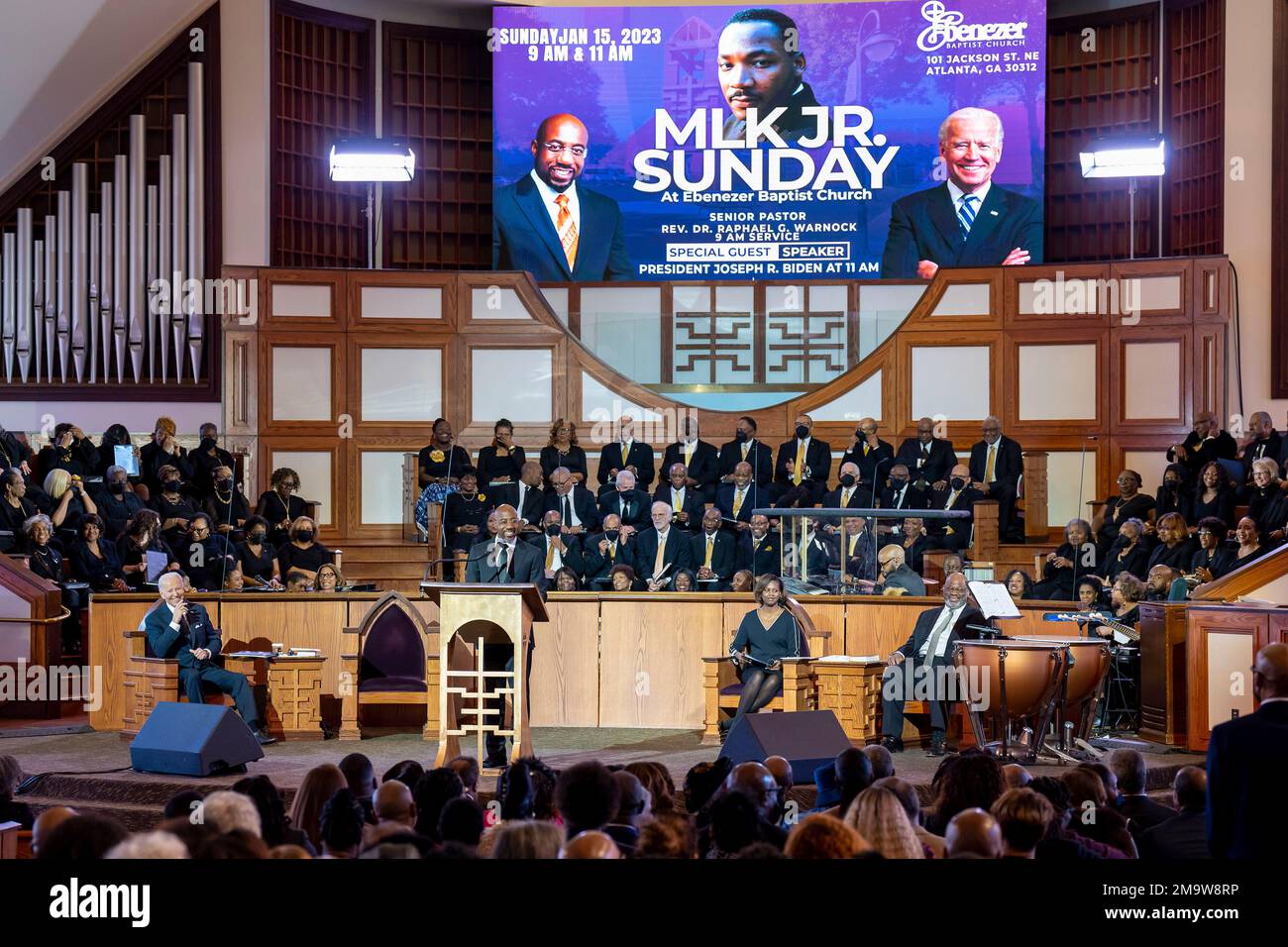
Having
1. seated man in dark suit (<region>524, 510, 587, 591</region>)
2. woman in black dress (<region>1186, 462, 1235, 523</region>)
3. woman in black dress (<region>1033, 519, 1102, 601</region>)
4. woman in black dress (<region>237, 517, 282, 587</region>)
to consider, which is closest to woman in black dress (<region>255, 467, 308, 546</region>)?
woman in black dress (<region>237, 517, 282, 587</region>)

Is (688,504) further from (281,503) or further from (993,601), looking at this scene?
(993,601)

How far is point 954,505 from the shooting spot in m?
13.0

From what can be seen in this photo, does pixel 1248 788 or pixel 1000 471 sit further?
pixel 1000 471

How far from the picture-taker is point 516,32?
1644 cm

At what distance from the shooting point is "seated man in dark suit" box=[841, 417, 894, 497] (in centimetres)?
1341

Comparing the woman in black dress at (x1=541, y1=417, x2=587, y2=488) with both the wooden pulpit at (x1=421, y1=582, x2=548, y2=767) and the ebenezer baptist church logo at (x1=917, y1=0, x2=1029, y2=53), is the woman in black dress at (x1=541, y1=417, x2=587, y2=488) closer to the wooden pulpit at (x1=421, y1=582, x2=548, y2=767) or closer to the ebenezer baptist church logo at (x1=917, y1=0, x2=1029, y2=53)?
the wooden pulpit at (x1=421, y1=582, x2=548, y2=767)

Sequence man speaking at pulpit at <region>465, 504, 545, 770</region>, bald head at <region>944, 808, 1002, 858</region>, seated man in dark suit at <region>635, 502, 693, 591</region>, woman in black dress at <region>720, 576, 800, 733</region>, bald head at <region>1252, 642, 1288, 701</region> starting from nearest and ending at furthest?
bald head at <region>944, 808, 1002, 858</region> < bald head at <region>1252, 642, 1288, 701</region> < man speaking at pulpit at <region>465, 504, 545, 770</region> < woman in black dress at <region>720, 576, 800, 733</region> < seated man in dark suit at <region>635, 502, 693, 591</region>

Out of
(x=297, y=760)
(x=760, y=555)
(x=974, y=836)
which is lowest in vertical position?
(x=297, y=760)

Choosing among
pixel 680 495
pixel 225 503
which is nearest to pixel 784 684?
pixel 680 495

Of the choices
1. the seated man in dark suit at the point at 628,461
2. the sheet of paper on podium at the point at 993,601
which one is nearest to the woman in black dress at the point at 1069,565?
the sheet of paper on podium at the point at 993,601

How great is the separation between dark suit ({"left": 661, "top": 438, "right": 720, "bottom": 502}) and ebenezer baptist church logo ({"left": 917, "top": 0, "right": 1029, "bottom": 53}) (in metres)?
5.10

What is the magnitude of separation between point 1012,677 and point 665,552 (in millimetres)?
3634

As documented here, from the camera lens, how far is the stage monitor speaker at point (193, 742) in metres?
8.16
